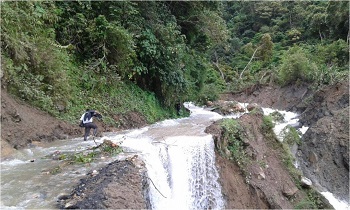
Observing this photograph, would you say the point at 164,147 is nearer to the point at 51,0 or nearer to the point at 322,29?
the point at 51,0

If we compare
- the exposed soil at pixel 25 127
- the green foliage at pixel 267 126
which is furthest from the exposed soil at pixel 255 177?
the exposed soil at pixel 25 127

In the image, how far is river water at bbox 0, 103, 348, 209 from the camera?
5.38 metres

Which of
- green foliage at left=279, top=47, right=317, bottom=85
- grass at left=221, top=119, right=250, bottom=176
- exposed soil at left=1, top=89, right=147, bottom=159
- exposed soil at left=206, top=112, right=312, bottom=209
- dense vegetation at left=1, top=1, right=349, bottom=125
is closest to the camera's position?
exposed soil at left=1, top=89, right=147, bottom=159

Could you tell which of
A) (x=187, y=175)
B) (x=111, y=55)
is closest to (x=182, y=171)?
(x=187, y=175)

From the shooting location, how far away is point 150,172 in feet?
22.2

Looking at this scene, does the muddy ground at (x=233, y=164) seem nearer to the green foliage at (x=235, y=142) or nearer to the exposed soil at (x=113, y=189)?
the exposed soil at (x=113, y=189)

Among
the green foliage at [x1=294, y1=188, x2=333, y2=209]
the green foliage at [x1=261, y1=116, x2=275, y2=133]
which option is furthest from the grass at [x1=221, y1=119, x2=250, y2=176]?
the green foliage at [x1=294, y1=188, x2=333, y2=209]

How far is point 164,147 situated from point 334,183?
25.6 feet

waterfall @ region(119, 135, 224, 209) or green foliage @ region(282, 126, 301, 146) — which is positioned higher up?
waterfall @ region(119, 135, 224, 209)

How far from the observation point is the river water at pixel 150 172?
17.7 feet

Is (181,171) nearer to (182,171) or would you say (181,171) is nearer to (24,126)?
(182,171)

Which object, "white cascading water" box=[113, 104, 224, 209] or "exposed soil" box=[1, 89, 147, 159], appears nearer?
"white cascading water" box=[113, 104, 224, 209]

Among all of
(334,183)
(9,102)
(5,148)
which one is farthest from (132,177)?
(334,183)

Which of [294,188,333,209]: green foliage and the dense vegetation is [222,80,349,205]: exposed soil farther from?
the dense vegetation
